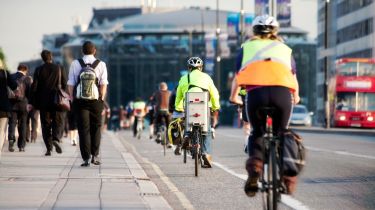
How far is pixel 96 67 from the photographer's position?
59.3ft

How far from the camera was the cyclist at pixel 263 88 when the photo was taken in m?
9.92

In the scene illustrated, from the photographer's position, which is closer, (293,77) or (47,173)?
(293,77)

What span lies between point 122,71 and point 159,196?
167 metres

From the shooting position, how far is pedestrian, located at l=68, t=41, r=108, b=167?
58.3 ft

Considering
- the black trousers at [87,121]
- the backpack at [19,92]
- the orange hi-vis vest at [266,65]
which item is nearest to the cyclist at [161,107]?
the backpack at [19,92]

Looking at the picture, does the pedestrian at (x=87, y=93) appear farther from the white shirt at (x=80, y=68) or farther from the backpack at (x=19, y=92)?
the backpack at (x=19, y=92)

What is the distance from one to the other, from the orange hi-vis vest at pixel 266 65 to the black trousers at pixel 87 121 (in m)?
7.76

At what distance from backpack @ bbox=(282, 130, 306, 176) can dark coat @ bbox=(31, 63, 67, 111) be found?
11807mm

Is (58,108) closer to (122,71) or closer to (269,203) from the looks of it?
(269,203)

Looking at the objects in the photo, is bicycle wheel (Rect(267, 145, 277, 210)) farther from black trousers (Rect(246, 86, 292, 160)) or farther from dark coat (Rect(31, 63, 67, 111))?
dark coat (Rect(31, 63, 67, 111))

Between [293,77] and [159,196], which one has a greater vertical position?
[293,77]

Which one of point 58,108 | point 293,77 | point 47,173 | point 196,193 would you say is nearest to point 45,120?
point 58,108

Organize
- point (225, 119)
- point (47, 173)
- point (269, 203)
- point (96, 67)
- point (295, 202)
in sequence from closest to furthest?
point (269, 203), point (295, 202), point (47, 173), point (96, 67), point (225, 119)

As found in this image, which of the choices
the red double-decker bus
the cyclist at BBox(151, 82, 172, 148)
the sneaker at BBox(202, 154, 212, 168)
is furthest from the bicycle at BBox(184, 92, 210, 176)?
the red double-decker bus
